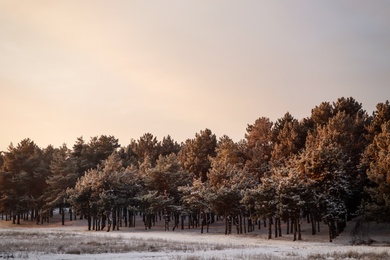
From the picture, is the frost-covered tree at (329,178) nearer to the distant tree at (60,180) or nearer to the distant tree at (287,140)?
the distant tree at (287,140)

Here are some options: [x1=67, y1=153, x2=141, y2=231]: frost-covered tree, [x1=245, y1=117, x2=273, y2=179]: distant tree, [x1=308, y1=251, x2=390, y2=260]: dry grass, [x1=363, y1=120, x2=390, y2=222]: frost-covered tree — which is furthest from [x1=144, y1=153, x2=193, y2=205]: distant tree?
[x1=308, y1=251, x2=390, y2=260]: dry grass

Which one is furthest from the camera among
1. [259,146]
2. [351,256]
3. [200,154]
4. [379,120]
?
[200,154]

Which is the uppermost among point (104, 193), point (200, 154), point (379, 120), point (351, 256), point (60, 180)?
point (379, 120)

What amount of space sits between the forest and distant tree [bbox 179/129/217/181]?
0.85ft

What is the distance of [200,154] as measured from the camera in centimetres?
9112

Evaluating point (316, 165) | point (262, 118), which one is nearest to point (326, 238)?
point (316, 165)

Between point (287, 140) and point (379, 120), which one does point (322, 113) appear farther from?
point (379, 120)

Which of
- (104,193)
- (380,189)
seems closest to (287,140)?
(380,189)

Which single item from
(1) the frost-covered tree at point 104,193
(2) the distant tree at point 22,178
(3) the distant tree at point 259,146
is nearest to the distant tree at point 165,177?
(1) the frost-covered tree at point 104,193

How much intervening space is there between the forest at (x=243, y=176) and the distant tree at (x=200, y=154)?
258mm

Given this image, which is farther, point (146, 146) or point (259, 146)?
point (146, 146)

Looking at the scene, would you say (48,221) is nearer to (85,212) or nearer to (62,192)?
(62,192)

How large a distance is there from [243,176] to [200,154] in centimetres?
2651

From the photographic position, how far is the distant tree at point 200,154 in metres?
88.9
